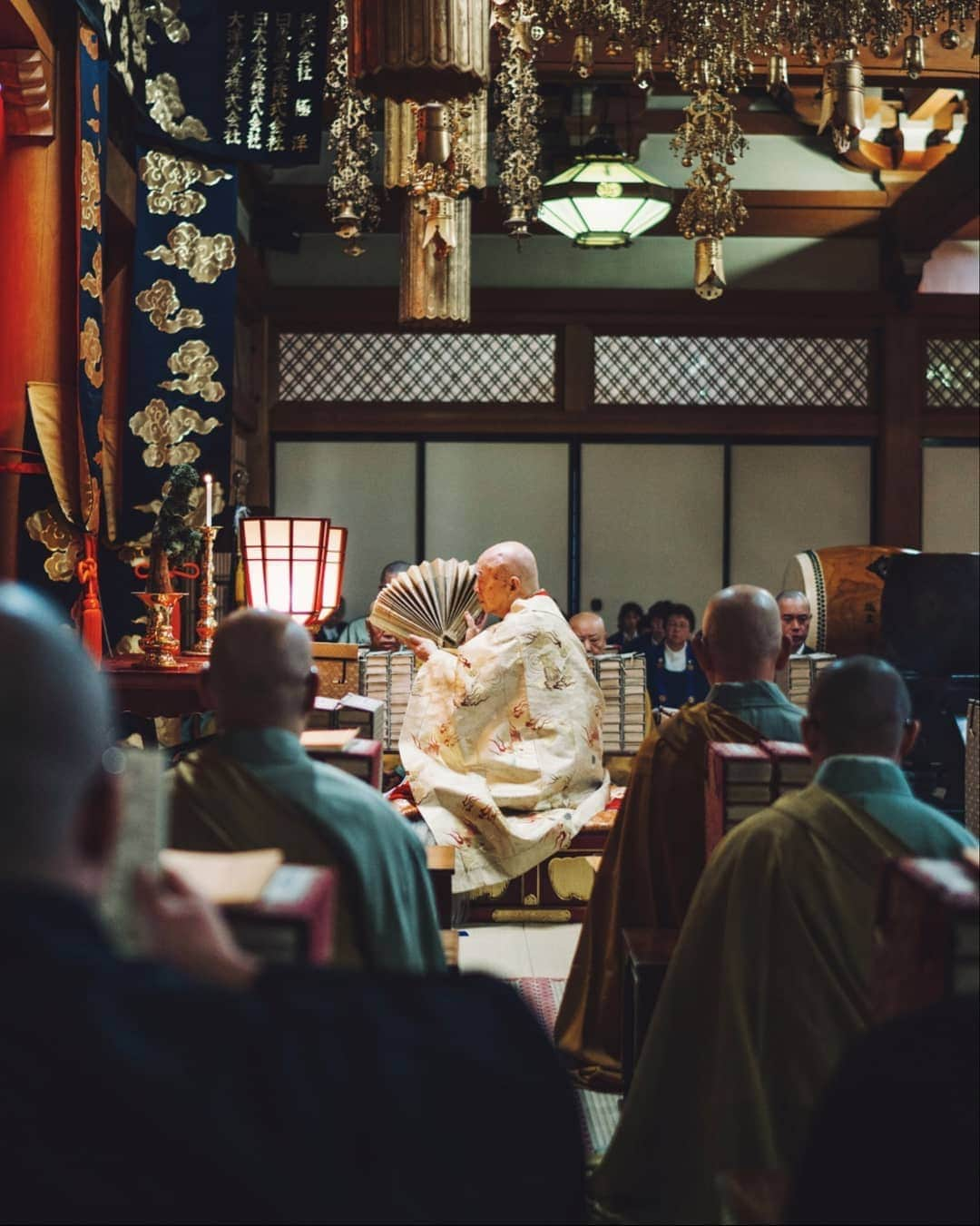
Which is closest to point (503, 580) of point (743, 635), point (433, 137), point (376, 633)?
point (376, 633)

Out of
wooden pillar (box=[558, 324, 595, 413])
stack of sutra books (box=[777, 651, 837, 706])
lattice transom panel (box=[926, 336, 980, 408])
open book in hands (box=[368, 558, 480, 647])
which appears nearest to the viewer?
open book in hands (box=[368, 558, 480, 647])

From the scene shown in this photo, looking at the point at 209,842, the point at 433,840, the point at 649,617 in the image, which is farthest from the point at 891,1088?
the point at 649,617

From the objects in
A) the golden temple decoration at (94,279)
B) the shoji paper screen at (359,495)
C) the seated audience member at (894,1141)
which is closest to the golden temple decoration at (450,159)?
the golden temple decoration at (94,279)

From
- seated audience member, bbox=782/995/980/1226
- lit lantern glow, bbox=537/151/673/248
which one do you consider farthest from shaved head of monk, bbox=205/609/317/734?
lit lantern glow, bbox=537/151/673/248

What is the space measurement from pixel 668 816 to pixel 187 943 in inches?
85.2

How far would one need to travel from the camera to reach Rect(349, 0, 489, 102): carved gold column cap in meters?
2.79

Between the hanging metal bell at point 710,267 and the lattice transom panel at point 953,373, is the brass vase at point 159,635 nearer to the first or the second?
the hanging metal bell at point 710,267

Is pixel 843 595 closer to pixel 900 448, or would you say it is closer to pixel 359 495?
pixel 900 448

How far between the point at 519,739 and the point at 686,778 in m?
1.95

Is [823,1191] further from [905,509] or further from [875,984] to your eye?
[905,509]

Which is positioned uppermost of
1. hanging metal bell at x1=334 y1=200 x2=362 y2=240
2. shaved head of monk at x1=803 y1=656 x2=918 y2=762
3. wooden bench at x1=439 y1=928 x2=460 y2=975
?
hanging metal bell at x1=334 y1=200 x2=362 y2=240

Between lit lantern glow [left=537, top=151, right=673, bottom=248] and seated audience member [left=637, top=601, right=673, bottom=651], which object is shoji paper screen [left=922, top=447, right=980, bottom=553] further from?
lit lantern glow [left=537, top=151, right=673, bottom=248]

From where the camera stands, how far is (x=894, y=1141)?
1.22 meters

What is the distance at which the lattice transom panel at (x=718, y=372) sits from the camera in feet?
31.1
